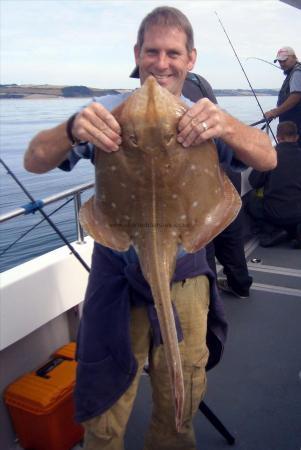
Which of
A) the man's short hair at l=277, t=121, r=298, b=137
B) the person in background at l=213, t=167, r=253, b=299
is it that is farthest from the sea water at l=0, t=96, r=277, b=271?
the person in background at l=213, t=167, r=253, b=299

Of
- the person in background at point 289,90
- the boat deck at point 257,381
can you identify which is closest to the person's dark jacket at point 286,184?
the person in background at point 289,90

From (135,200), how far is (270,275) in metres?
4.16

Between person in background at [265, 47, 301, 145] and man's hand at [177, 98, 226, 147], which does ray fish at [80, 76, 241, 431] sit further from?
person in background at [265, 47, 301, 145]

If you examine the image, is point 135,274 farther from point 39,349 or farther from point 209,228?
point 39,349

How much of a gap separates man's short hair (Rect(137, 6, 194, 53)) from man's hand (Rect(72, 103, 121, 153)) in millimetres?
610

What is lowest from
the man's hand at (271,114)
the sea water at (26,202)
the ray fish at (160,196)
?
the sea water at (26,202)

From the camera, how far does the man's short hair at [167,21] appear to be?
1.97 metres

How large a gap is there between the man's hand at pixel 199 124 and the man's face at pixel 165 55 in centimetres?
45

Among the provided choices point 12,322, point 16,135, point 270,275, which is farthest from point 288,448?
point 16,135

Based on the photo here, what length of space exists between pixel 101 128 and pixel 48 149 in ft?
1.46

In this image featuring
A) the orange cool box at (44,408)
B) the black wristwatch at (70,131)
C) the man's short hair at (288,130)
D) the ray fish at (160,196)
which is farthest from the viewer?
the man's short hair at (288,130)

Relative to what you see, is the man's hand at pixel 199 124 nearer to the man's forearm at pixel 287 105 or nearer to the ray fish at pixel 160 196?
the ray fish at pixel 160 196

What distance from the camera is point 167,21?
1.97 metres

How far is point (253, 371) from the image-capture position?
3.67 metres
